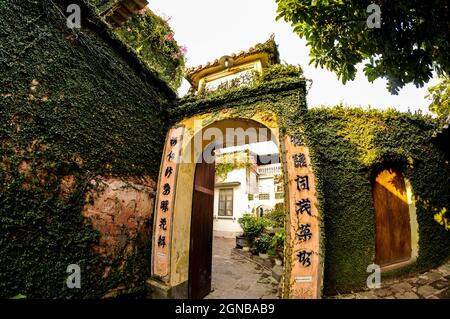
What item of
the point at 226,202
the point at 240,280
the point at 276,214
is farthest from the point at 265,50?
the point at 226,202

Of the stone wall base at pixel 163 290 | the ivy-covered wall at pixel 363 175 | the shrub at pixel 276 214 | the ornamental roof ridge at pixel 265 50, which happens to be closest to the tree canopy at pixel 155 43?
the ornamental roof ridge at pixel 265 50

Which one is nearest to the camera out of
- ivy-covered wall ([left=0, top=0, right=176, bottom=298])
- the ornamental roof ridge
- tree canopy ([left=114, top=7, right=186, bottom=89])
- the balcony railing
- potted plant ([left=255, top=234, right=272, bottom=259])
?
ivy-covered wall ([left=0, top=0, right=176, bottom=298])

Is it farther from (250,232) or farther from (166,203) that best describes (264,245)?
(166,203)

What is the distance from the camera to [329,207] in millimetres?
4207

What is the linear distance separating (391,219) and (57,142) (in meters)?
6.74

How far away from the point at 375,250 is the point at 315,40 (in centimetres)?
426

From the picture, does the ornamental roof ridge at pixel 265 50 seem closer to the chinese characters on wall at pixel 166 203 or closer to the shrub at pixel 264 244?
the chinese characters on wall at pixel 166 203

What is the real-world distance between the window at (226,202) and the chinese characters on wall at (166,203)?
37.4ft

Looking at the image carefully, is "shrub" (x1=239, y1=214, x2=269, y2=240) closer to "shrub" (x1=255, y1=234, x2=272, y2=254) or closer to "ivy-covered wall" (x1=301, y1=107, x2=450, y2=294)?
"shrub" (x1=255, y1=234, x2=272, y2=254)

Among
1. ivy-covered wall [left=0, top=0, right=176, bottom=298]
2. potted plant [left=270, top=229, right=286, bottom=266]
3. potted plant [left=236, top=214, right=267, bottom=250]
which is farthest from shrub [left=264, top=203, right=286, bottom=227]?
ivy-covered wall [left=0, top=0, right=176, bottom=298]

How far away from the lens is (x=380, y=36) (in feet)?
7.68

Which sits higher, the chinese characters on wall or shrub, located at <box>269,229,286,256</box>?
the chinese characters on wall

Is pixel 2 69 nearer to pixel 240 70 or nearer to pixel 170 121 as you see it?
pixel 170 121

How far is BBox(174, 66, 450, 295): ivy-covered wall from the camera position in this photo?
406 centimetres
